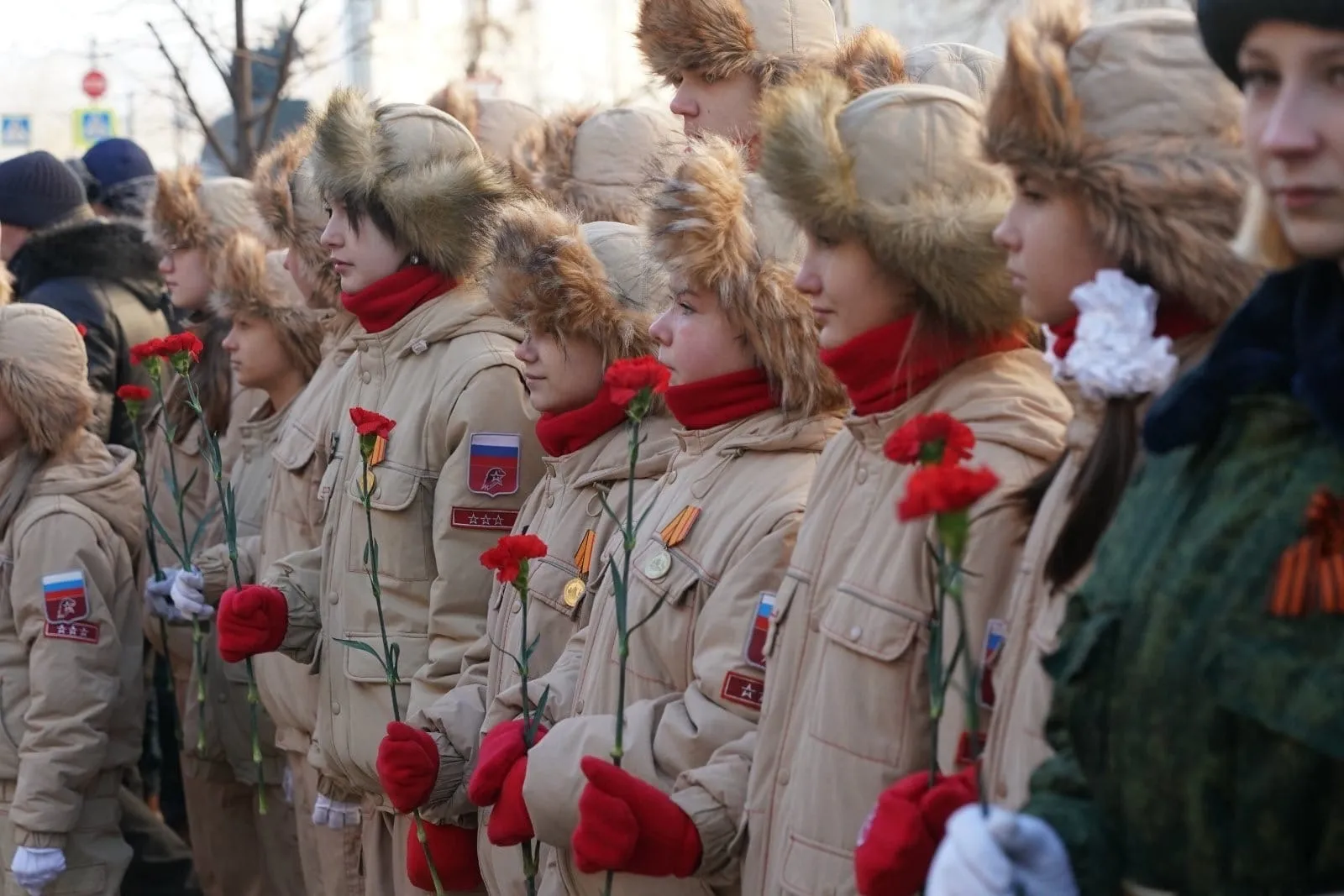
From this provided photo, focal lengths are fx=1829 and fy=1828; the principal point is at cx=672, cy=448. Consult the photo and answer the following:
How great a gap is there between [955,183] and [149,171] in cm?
713

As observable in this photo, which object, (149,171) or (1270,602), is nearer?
(1270,602)

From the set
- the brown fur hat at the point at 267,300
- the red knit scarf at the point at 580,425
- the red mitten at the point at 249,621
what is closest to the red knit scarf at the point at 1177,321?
the red knit scarf at the point at 580,425

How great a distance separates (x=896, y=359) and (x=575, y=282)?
4.43 ft

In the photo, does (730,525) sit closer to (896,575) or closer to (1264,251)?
(896,575)

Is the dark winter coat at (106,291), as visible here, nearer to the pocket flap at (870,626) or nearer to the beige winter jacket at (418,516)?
the beige winter jacket at (418,516)

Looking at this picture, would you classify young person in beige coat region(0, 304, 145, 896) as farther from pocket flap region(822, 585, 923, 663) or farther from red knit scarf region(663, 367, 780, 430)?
pocket flap region(822, 585, 923, 663)

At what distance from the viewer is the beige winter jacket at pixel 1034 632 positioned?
7.28 feet

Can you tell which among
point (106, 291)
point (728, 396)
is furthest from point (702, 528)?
point (106, 291)

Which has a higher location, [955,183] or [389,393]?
[955,183]

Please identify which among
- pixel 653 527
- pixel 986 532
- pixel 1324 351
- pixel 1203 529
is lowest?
pixel 653 527

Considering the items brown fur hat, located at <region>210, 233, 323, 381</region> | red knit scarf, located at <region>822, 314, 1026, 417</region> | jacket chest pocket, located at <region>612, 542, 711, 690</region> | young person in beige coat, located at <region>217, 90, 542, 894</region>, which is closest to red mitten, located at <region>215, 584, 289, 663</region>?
young person in beige coat, located at <region>217, 90, 542, 894</region>

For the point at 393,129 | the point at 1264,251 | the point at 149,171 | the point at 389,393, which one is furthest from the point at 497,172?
the point at 149,171

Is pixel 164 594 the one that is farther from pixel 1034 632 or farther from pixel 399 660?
pixel 1034 632

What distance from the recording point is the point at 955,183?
290 centimetres
